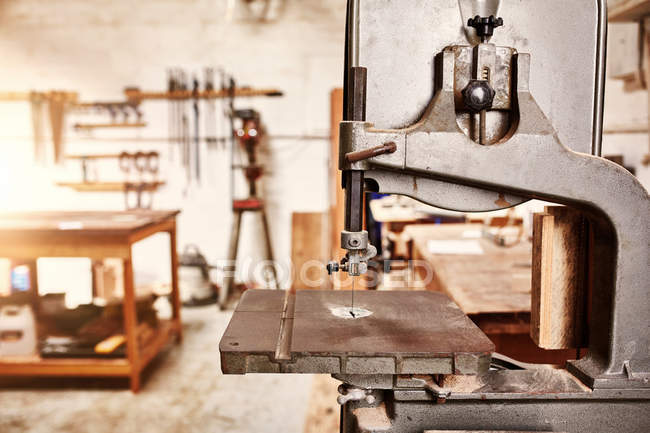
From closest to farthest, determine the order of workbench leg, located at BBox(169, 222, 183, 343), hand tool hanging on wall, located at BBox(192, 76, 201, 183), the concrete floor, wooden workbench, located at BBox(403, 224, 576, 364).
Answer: wooden workbench, located at BBox(403, 224, 576, 364) → the concrete floor → workbench leg, located at BBox(169, 222, 183, 343) → hand tool hanging on wall, located at BBox(192, 76, 201, 183)

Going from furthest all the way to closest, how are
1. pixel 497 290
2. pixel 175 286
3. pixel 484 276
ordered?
pixel 175 286 → pixel 484 276 → pixel 497 290

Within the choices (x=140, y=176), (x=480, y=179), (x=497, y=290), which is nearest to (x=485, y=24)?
(x=480, y=179)

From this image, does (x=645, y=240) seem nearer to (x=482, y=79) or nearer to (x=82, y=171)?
(x=482, y=79)

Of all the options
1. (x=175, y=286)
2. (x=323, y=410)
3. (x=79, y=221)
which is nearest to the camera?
(x=323, y=410)

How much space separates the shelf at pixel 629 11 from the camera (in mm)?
1943

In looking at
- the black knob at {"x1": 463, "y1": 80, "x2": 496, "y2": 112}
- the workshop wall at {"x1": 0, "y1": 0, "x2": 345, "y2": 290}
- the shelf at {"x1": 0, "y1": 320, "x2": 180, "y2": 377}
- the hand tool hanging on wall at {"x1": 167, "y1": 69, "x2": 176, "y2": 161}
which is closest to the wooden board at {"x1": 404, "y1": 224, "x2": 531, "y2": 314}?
the black knob at {"x1": 463, "y1": 80, "x2": 496, "y2": 112}

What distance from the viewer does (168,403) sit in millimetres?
2527

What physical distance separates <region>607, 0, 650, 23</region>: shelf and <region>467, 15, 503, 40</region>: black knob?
1352 mm

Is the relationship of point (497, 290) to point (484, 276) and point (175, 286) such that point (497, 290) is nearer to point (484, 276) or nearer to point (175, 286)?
point (484, 276)

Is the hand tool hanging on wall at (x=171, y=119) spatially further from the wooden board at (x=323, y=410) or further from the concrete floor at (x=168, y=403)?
the wooden board at (x=323, y=410)

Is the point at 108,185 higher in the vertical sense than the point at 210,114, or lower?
lower

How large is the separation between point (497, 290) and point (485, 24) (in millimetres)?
1061

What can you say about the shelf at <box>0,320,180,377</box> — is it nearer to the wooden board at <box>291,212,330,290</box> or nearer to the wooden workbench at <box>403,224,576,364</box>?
the wooden workbench at <box>403,224,576,364</box>

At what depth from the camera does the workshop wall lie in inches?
Answer: 169
